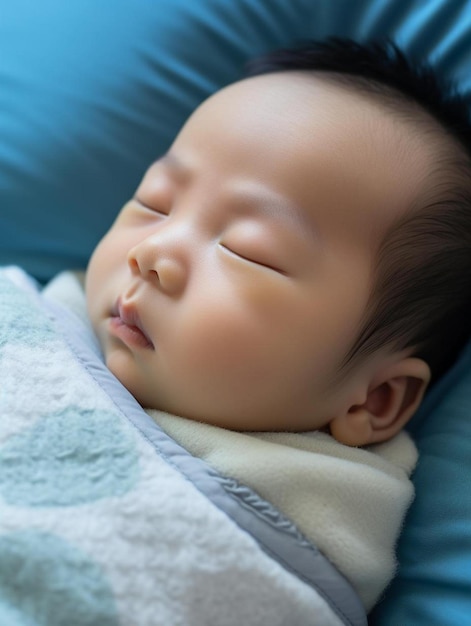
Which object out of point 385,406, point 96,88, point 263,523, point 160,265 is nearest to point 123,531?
point 263,523

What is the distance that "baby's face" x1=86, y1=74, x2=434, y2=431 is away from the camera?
0.89 m

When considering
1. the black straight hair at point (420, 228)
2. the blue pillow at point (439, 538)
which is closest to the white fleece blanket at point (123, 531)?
the blue pillow at point (439, 538)

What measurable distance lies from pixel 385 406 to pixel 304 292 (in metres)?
0.23

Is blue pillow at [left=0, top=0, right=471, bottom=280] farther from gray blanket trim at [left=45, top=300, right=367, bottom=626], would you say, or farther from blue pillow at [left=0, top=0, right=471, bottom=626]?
gray blanket trim at [left=45, top=300, right=367, bottom=626]

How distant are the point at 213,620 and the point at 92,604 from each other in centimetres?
13

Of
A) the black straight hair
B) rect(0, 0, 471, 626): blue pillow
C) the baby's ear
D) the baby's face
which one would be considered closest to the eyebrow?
the baby's face

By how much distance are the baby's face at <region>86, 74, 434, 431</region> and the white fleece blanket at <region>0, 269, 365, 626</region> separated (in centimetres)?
9

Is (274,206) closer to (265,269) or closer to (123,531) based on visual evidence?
(265,269)

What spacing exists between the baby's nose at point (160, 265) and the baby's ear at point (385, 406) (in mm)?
281

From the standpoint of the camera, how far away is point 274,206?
0.93 m

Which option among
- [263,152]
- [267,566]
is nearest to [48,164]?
[263,152]

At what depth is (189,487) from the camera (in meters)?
0.82

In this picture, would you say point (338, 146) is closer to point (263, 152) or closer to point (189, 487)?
point (263, 152)

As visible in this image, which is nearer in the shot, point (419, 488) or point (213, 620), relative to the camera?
point (213, 620)
